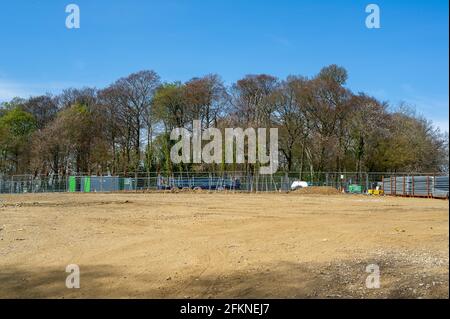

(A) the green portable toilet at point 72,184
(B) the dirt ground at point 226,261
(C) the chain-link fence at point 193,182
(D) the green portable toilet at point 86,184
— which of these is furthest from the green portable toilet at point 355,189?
(B) the dirt ground at point 226,261

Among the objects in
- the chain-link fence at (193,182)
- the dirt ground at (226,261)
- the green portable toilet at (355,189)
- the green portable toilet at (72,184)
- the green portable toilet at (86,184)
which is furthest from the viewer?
the green portable toilet at (72,184)

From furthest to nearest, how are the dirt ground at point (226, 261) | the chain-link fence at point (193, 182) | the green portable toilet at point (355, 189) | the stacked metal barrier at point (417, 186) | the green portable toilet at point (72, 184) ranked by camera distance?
the green portable toilet at point (72, 184) < the chain-link fence at point (193, 182) < the green portable toilet at point (355, 189) < the stacked metal barrier at point (417, 186) < the dirt ground at point (226, 261)

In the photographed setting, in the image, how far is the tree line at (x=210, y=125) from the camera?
58.1 metres

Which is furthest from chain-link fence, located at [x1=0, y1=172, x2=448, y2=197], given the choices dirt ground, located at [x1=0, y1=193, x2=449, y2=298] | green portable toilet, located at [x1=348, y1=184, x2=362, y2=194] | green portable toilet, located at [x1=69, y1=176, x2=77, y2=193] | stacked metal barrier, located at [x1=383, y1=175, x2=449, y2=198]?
dirt ground, located at [x1=0, y1=193, x2=449, y2=298]

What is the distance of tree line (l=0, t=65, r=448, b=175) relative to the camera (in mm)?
58062

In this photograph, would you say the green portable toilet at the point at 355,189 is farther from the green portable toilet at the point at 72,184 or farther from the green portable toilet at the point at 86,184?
the green portable toilet at the point at 72,184

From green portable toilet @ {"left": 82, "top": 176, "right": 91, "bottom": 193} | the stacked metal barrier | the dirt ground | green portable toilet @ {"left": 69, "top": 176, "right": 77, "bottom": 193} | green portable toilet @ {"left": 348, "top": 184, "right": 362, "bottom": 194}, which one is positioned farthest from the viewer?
green portable toilet @ {"left": 69, "top": 176, "right": 77, "bottom": 193}

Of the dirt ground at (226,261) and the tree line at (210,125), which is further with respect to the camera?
the tree line at (210,125)

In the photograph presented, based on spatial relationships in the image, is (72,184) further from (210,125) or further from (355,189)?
(355,189)

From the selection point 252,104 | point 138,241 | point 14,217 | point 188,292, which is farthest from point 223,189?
point 188,292

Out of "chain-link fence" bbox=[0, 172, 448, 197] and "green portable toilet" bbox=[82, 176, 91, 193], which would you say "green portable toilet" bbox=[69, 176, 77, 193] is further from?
"green portable toilet" bbox=[82, 176, 91, 193]

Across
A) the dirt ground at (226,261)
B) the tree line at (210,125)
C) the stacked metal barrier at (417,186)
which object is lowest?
the dirt ground at (226,261)

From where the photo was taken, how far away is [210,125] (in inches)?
2480
